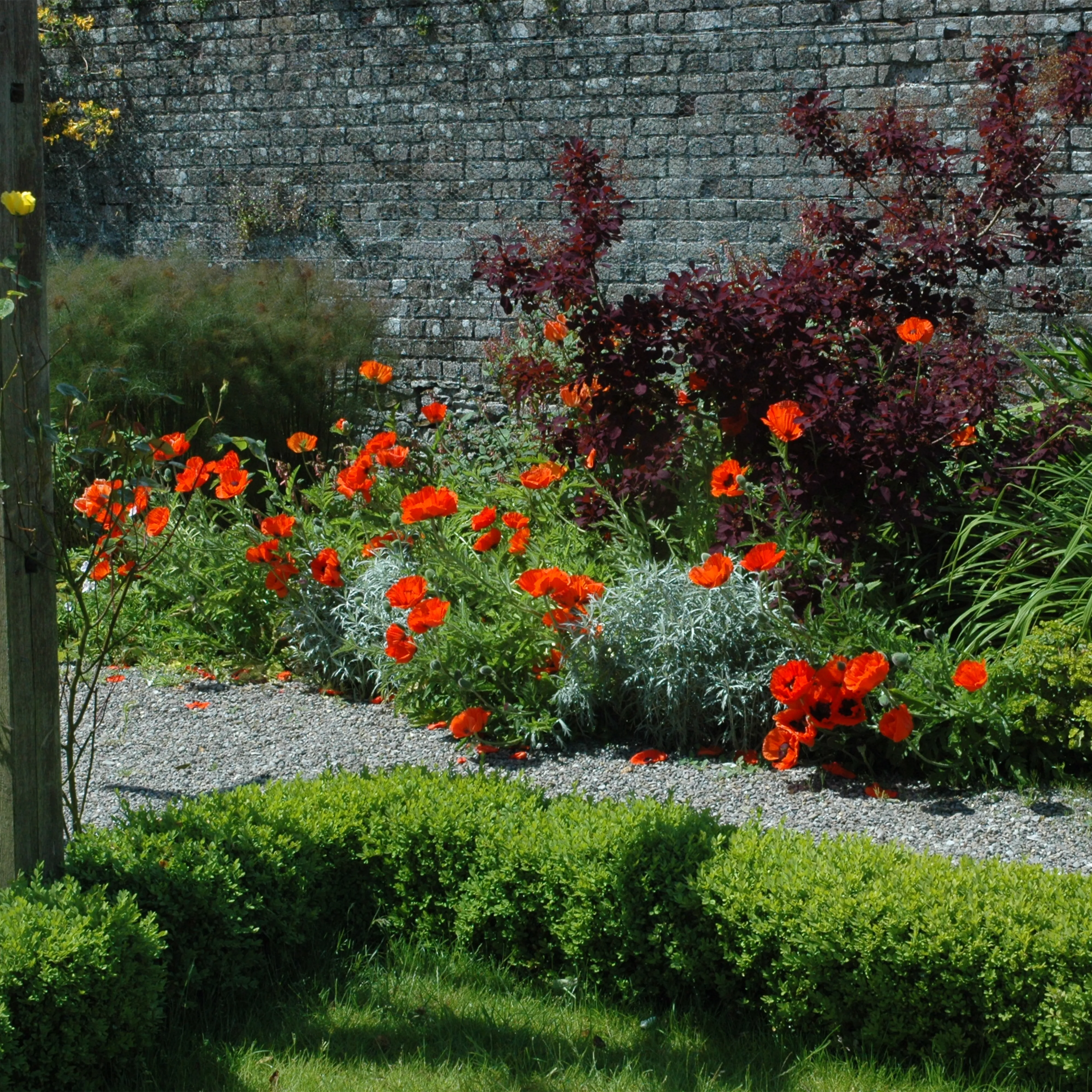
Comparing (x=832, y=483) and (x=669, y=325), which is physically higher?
(x=669, y=325)

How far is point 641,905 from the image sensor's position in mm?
2527

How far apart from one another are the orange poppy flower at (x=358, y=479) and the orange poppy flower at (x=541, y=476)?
1.80 ft

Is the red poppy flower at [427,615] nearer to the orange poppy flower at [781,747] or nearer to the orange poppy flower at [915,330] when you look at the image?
the orange poppy flower at [781,747]

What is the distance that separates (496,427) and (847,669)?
437 cm

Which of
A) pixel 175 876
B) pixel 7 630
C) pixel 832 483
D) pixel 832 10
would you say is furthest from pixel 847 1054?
pixel 832 10

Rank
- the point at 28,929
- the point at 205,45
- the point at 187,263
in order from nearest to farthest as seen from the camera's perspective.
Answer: the point at 28,929 < the point at 187,263 < the point at 205,45

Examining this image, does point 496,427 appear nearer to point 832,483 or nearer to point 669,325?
point 669,325

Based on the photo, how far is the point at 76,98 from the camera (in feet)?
36.3

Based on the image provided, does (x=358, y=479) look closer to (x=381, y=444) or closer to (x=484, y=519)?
(x=381, y=444)

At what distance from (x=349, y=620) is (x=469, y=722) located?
3.11ft

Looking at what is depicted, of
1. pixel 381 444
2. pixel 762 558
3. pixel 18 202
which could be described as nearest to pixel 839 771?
pixel 762 558

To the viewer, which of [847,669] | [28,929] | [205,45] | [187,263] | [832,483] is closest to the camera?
[28,929]

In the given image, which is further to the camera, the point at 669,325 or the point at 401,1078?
the point at 669,325

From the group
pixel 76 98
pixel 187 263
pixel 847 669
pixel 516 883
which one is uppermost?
pixel 76 98
